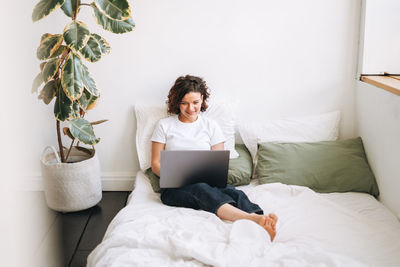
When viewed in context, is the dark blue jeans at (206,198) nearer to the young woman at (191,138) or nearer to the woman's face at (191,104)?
the young woman at (191,138)

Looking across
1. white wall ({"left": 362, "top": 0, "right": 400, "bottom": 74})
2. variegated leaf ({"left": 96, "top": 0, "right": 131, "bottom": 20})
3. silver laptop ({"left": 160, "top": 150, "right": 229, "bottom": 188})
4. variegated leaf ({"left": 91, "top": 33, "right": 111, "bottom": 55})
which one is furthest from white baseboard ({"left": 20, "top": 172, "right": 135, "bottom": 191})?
white wall ({"left": 362, "top": 0, "right": 400, "bottom": 74})

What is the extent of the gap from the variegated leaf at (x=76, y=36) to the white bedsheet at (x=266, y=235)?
2.76 feet

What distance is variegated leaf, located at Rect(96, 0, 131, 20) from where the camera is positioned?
72.4 inches

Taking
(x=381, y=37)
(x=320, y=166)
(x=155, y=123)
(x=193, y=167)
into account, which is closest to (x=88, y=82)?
(x=155, y=123)

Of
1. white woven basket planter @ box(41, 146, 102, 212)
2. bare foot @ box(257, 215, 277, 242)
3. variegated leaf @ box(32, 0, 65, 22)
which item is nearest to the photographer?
bare foot @ box(257, 215, 277, 242)

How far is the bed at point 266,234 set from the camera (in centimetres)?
141

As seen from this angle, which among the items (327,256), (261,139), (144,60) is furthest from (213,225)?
(144,60)

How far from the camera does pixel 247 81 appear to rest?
8.15 ft

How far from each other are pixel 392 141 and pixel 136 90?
1.53 metres

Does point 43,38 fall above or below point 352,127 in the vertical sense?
above

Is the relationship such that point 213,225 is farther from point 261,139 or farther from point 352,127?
point 352,127

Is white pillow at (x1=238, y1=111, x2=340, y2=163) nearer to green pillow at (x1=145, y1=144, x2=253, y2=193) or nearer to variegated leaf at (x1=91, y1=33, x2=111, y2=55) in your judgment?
green pillow at (x1=145, y1=144, x2=253, y2=193)

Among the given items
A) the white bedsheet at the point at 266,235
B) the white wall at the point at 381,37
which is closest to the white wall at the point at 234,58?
the white wall at the point at 381,37

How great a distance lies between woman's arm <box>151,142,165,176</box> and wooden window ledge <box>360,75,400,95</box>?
4.06 feet
